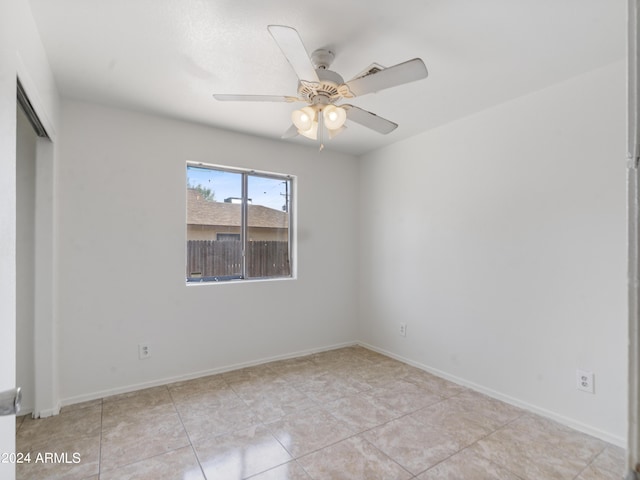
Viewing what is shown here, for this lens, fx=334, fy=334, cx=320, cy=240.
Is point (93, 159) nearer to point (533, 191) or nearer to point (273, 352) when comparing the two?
point (273, 352)

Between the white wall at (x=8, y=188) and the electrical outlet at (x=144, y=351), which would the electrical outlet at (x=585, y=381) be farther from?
the electrical outlet at (x=144, y=351)

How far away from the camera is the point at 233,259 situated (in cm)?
343

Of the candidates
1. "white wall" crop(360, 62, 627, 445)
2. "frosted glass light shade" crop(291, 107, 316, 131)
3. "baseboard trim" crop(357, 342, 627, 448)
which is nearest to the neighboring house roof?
→ "white wall" crop(360, 62, 627, 445)

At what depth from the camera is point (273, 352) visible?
3.51 m

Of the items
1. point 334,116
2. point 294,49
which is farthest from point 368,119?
point 294,49

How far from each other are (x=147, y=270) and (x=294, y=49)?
2.23m

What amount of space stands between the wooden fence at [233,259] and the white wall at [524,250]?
4.17 ft

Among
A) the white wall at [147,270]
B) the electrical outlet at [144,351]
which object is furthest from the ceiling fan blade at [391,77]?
the electrical outlet at [144,351]

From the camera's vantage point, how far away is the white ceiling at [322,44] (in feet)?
5.41

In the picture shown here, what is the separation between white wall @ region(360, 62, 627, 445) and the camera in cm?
211

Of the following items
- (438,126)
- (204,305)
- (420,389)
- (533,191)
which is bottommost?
(420,389)

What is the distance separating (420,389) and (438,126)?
238cm

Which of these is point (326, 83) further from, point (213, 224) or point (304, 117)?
point (213, 224)

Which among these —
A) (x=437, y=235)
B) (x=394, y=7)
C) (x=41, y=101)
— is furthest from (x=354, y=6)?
(x=437, y=235)
